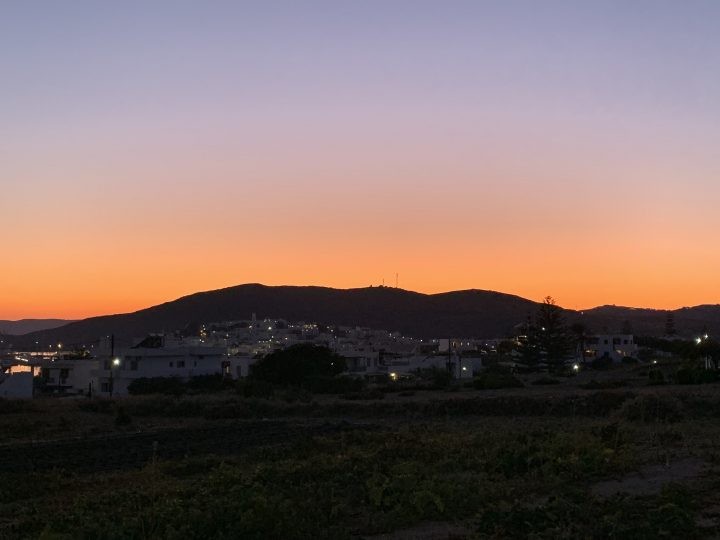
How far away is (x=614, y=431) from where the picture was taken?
76.1 ft

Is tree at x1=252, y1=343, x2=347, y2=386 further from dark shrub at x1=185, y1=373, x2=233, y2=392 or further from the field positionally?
the field

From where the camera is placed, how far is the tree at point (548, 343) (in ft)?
291

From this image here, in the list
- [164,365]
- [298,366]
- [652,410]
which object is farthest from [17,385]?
[652,410]

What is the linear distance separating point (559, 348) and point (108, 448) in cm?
6428

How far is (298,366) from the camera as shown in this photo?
73500 millimetres

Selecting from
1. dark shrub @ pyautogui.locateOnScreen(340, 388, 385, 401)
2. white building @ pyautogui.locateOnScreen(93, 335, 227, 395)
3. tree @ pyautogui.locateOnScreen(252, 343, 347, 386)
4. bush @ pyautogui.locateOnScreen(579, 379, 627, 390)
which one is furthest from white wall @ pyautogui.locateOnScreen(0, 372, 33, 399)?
bush @ pyautogui.locateOnScreen(579, 379, 627, 390)

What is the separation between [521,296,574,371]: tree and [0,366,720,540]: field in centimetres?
4706

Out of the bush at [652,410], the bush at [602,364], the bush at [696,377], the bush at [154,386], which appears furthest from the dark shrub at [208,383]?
the bush at [602,364]

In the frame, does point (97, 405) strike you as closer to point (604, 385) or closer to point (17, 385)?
point (17, 385)

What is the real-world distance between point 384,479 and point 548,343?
7532 cm

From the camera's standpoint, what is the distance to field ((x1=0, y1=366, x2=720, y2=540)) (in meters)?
12.2

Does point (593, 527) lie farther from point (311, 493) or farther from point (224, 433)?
point (224, 433)

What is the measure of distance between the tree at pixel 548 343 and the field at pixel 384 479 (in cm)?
4706

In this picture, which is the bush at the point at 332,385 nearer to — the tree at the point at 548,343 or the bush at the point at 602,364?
the tree at the point at 548,343
